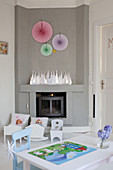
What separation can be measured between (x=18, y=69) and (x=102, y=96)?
1903 millimetres

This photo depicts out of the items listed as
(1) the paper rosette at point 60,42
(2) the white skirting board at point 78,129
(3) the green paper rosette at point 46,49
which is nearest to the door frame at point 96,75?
(2) the white skirting board at point 78,129

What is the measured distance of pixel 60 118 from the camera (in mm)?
4320

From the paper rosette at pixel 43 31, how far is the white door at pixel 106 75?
114cm

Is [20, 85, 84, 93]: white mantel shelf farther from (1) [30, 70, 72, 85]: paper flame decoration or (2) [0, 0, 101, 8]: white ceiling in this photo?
(2) [0, 0, 101, 8]: white ceiling

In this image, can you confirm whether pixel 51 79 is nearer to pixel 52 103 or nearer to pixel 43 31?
pixel 52 103

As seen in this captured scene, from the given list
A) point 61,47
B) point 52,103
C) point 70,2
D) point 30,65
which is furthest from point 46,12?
point 52,103

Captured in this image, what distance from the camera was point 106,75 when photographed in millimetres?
4242

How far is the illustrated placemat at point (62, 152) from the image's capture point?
4.95ft

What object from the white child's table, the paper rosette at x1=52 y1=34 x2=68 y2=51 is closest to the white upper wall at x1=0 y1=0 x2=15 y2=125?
the paper rosette at x1=52 y1=34 x2=68 y2=51

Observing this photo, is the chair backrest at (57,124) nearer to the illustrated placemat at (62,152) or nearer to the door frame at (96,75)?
the door frame at (96,75)

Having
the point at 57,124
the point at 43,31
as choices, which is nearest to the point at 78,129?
the point at 57,124

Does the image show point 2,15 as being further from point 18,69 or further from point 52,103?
point 52,103

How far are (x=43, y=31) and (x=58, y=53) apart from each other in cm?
58

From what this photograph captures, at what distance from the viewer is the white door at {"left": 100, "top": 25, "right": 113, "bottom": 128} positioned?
4160 mm
